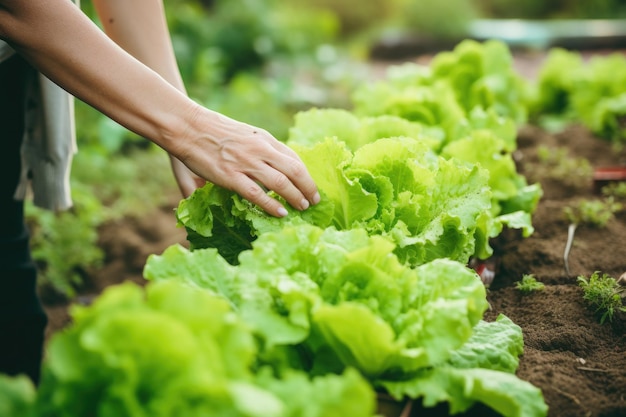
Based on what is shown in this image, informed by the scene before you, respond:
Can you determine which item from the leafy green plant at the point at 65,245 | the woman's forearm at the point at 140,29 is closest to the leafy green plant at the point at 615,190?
the woman's forearm at the point at 140,29

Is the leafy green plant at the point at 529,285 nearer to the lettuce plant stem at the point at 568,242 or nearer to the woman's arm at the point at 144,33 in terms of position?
the lettuce plant stem at the point at 568,242

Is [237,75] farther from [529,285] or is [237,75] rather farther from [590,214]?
[529,285]

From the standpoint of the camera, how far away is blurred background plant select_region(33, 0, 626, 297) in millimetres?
4434

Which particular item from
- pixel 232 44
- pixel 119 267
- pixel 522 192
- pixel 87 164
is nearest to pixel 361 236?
pixel 522 192

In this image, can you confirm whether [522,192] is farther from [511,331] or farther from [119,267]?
[119,267]

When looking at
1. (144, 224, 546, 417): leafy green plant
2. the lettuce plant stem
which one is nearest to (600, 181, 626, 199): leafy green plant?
the lettuce plant stem

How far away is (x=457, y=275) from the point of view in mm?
1813

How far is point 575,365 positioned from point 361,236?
85cm

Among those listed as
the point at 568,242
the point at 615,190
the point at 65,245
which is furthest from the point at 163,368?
the point at 65,245

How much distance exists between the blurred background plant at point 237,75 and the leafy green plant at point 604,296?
3.05 meters

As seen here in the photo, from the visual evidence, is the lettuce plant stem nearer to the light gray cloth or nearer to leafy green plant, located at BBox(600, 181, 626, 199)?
leafy green plant, located at BBox(600, 181, 626, 199)

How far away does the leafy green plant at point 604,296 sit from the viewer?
2334 mm

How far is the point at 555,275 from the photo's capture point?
275cm

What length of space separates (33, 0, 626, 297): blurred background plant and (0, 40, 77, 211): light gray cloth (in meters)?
1.17
